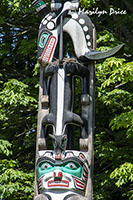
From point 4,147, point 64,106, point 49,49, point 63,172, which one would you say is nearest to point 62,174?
point 63,172

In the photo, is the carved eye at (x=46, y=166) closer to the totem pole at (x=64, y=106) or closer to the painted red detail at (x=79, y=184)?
the totem pole at (x=64, y=106)

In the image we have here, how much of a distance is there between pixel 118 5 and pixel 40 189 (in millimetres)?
6819

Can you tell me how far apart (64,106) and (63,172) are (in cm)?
111

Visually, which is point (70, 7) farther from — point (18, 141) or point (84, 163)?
point (18, 141)

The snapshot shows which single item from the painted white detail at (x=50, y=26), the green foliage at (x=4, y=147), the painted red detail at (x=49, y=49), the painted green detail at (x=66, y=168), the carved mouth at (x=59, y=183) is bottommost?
the carved mouth at (x=59, y=183)

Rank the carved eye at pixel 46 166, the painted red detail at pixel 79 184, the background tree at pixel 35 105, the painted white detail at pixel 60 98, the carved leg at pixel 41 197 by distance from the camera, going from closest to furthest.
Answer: the carved leg at pixel 41 197, the painted red detail at pixel 79 184, the carved eye at pixel 46 166, the painted white detail at pixel 60 98, the background tree at pixel 35 105

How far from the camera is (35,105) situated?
10.3 meters

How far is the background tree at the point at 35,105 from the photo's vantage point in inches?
365

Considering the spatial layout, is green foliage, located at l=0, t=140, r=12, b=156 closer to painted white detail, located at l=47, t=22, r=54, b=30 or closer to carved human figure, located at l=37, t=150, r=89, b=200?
carved human figure, located at l=37, t=150, r=89, b=200

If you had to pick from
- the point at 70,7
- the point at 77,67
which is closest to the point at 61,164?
the point at 77,67

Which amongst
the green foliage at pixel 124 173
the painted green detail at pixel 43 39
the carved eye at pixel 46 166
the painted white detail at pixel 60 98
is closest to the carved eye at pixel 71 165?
the carved eye at pixel 46 166

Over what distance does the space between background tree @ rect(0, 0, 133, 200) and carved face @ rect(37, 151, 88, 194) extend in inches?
61.7

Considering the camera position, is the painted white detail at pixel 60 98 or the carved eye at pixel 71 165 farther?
the painted white detail at pixel 60 98

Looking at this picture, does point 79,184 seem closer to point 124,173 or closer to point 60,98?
point 60,98
